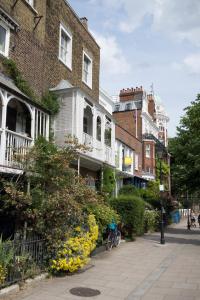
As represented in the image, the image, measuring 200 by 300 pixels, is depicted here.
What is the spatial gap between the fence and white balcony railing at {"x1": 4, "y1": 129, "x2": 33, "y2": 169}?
7.91 ft

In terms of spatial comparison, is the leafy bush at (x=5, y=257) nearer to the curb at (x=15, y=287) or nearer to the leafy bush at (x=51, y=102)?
the curb at (x=15, y=287)

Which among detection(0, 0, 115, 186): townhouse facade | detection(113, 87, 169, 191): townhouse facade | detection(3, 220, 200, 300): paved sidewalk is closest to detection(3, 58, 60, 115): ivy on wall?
detection(0, 0, 115, 186): townhouse facade

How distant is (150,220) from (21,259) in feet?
56.8

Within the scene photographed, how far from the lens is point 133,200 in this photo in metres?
19.3

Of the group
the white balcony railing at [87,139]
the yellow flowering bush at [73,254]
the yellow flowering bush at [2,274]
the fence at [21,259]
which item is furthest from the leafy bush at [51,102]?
the yellow flowering bush at [2,274]

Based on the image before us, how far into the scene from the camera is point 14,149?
11812mm

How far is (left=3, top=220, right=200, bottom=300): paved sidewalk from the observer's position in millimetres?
8547

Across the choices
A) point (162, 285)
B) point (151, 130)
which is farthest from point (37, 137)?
point (151, 130)

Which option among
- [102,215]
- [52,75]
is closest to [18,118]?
[52,75]

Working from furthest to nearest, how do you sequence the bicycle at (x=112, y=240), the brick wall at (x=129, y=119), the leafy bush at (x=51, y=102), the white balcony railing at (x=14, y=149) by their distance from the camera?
the brick wall at (x=129, y=119)
the leafy bush at (x=51, y=102)
the bicycle at (x=112, y=240)
the white balcony railing at (x=14, y=149)

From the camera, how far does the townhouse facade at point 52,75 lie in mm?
13656

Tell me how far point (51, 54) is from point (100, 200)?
8422 mm

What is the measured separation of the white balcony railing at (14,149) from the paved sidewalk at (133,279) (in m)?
3.52

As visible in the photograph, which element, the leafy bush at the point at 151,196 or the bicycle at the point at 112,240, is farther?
the leafy bush at the point at 151,196
